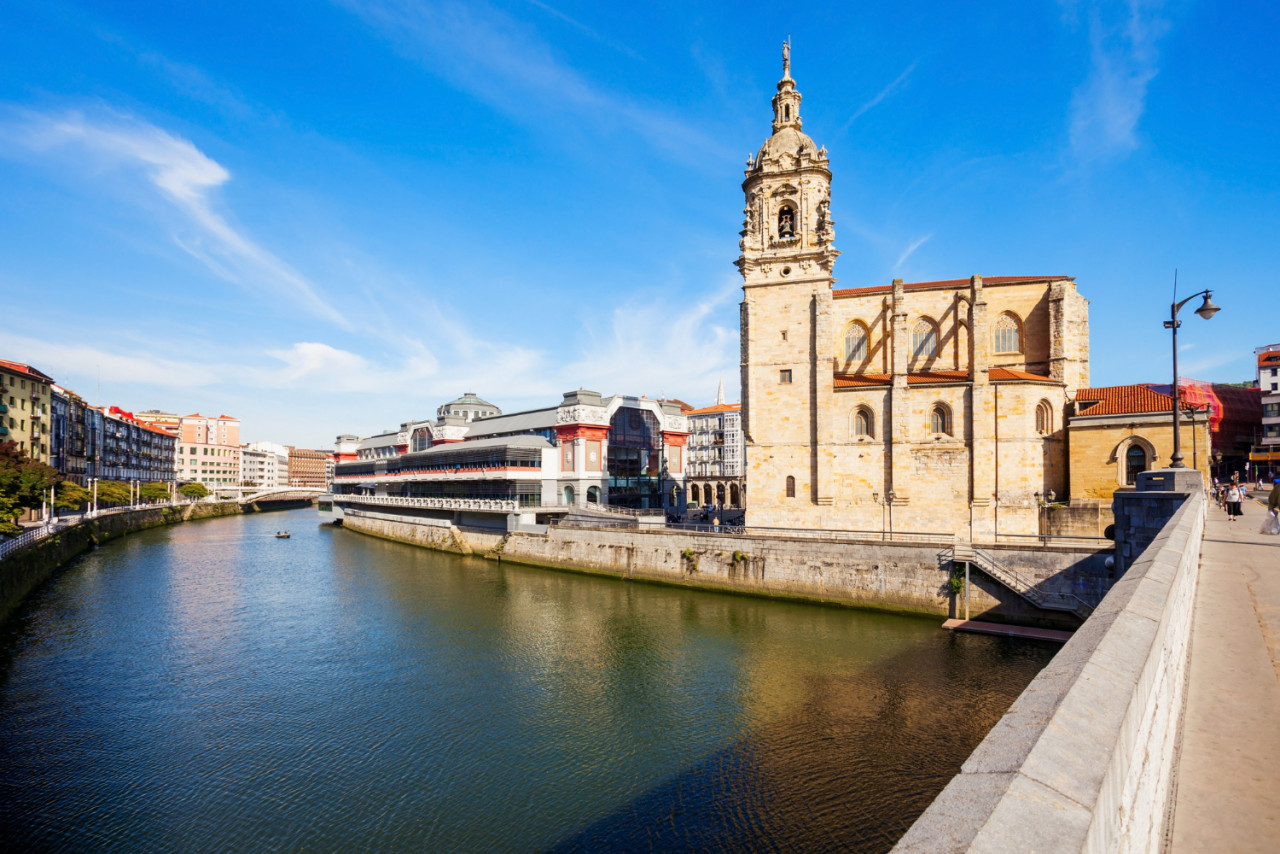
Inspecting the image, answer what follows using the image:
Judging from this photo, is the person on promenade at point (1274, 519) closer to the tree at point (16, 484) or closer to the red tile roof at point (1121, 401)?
the red tile roof at point (1121, 401)

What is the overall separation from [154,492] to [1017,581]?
117997 mm

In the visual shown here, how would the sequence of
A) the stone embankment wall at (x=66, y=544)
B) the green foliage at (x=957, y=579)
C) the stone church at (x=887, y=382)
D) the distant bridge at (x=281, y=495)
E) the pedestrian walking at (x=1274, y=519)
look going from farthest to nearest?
1. the distant bridge at (x=281, y=495)
2. the stone church at (x=887, y=382)
3. the stone embankment wall at (x=66, y=544)
4. the green foliage at (x=957, y=579)
5. the pedestrian walking at (x=1274, y=519)

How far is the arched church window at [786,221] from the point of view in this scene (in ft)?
141

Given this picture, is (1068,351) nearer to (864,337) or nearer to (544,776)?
(864,337)

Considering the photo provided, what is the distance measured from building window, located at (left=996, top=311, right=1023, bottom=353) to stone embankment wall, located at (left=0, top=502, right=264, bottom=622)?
5772 centimetres

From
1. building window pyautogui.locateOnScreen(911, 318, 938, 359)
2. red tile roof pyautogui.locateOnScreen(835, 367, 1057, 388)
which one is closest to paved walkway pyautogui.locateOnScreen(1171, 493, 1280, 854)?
red tile roof pyautogui.locateOnScreen(835, 367, 1057, 388)

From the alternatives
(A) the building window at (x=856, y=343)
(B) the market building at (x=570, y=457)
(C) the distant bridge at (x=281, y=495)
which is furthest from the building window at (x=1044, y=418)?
(C) the distant bridge at (x=281, y=495)

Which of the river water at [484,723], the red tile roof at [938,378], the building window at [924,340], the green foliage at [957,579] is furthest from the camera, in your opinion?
the building window at [924,340]

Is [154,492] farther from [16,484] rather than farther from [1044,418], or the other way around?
[1044,418]

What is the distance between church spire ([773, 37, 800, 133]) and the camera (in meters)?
45.2

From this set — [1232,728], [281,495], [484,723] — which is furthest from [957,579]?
[281,495]

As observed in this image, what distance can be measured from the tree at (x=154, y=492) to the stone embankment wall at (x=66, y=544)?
205 inches

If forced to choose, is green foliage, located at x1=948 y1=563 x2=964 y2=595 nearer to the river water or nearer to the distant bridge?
the river water

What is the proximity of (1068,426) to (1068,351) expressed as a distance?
5876 millimetres
